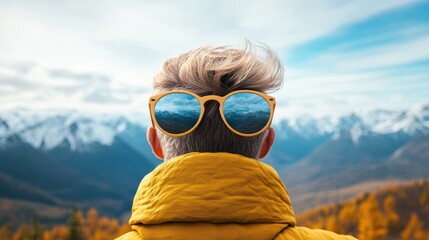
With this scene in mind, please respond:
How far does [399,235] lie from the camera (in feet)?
486

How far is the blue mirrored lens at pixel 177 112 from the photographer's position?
3170mm

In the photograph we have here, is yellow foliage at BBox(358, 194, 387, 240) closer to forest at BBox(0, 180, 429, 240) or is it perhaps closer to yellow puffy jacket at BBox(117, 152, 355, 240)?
forest at BBox(0, 180, 429, 240)

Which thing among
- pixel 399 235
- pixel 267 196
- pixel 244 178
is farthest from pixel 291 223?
pixel 399 235

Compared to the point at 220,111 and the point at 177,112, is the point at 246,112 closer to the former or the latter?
the point at 220,111

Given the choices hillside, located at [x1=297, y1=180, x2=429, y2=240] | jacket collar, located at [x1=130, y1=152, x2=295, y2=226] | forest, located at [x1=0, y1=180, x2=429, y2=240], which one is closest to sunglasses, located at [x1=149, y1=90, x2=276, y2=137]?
jacket collar, located at [x1=130, y1=152, x2=295, y2=226]

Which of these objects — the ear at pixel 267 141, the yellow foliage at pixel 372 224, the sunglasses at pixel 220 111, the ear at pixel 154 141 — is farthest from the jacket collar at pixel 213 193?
the yellow foliage at pixel 372 224

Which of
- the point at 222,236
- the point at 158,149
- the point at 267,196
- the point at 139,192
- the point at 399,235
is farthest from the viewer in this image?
the point at 399,235

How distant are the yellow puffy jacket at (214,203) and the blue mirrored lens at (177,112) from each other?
11.8 inches

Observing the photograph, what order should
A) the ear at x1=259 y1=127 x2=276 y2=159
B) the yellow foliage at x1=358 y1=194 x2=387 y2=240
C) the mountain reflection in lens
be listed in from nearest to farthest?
the mountain reflection in lens
the ear at x1=259 y1=127 x2=276 y2=159
the yellow foliage at x1=358 y1=194 x2=387 y2=240

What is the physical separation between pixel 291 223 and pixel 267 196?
10.5 inches

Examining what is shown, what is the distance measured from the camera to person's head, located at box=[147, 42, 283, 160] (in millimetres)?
3195

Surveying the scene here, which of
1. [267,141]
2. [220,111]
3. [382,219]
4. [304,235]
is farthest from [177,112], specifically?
[382,219]

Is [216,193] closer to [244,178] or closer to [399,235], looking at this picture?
[244,178]

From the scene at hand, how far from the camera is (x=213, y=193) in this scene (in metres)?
2.81
